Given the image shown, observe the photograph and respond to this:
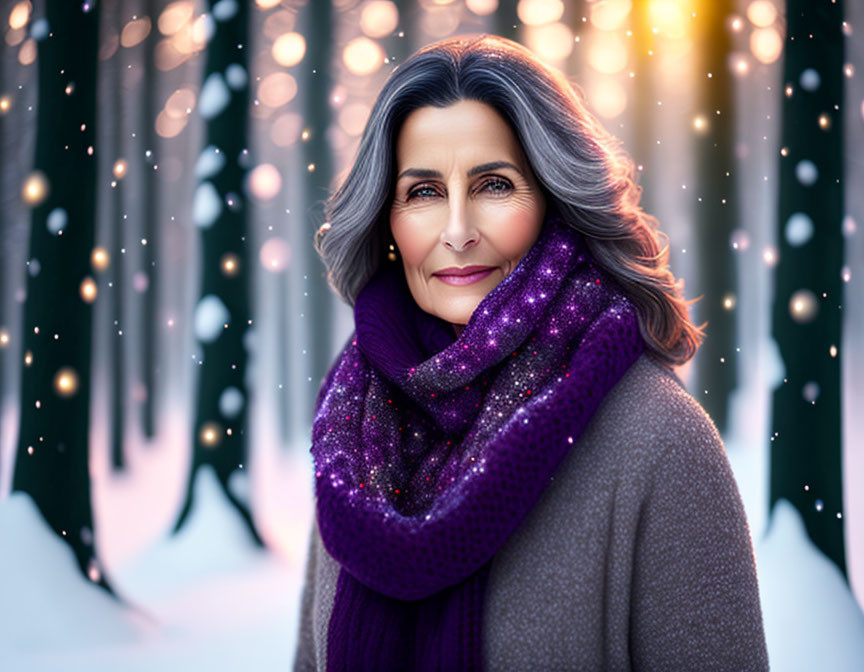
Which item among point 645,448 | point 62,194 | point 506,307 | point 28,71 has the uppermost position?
point 28,71

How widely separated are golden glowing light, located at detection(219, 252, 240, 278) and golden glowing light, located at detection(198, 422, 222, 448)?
0.43 m

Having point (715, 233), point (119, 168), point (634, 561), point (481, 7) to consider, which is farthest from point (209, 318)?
point (634, 561)

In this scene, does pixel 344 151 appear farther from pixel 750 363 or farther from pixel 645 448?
pixel 645 448

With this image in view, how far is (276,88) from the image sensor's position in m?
1.97

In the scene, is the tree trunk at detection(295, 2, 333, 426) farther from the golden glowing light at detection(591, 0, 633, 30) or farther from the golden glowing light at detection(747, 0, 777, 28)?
the golden glowing light at detection(747, 0, 777, 28)

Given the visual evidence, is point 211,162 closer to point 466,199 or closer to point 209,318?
point 209,318

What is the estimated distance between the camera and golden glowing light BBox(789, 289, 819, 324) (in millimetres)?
1662

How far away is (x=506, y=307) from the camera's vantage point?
67cm

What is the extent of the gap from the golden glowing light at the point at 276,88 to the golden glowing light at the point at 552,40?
2.27 feet

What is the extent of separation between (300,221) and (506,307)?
146cm

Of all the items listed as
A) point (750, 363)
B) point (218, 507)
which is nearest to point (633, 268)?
point (750, 363)

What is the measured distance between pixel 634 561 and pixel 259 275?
1595 millimetres

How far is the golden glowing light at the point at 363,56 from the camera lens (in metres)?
1.93

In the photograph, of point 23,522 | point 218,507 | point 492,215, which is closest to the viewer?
point 492,215
